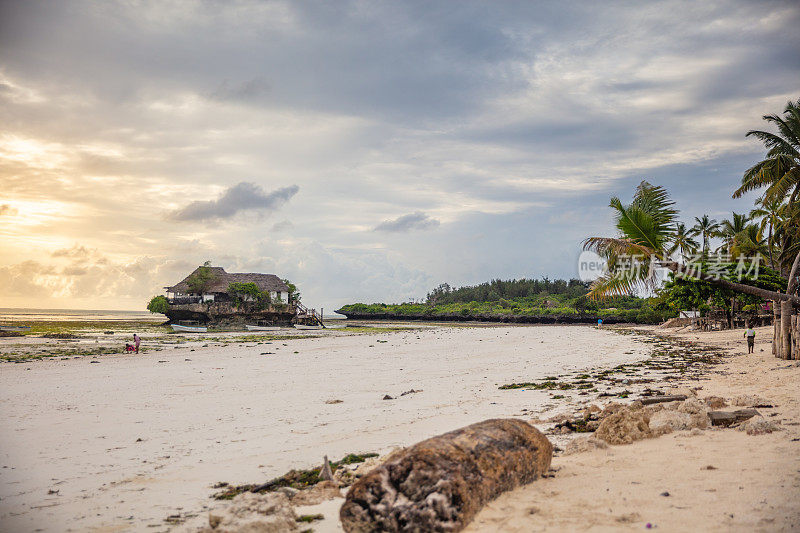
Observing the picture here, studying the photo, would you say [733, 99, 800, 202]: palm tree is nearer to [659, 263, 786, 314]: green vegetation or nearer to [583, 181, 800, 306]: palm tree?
[659, 263, 786, 314]: green vegetation

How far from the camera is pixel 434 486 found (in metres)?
3.90

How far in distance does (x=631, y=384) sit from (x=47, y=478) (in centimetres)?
1166

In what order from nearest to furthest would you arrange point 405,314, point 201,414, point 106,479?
point 106,479 < point 201,414 < point 405,314

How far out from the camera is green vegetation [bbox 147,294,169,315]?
65.1 metres

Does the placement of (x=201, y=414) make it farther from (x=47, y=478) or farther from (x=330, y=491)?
(x=330, y=491)

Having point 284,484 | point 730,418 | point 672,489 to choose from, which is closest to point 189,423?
point 284,484

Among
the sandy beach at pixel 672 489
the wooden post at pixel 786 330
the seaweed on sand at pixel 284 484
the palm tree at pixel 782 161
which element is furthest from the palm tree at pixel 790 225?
the seaweed on sand at pixel 284 484

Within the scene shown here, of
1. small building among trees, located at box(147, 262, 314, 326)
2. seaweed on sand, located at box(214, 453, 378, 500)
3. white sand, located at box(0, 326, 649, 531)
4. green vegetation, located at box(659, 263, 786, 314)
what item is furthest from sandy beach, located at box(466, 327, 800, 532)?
small building among trees, located at box(147, 262, 314, 326)

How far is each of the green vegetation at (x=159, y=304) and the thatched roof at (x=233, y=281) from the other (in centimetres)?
237

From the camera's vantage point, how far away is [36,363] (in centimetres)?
2006

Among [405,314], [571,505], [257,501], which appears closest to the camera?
[571,505]

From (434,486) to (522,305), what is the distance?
93852 mm

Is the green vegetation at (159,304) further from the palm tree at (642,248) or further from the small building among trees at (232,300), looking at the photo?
the palm tree at (642,248)

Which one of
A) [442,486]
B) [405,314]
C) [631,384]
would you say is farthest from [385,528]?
[405,314]
